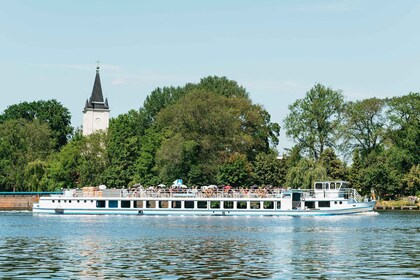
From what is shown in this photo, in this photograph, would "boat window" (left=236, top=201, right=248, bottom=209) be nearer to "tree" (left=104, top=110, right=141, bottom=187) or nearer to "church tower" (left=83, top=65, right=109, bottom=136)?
"tree" (left=104, top=110, right=141, bottom=187)

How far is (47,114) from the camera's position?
176 metres

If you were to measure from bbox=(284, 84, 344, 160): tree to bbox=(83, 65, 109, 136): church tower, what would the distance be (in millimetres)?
55013

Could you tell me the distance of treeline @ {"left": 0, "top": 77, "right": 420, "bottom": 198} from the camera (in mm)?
120062

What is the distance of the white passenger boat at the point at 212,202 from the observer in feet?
333

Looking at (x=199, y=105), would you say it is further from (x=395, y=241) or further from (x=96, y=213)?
(x=395, y=241)

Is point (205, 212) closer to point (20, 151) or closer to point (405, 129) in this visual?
point (405, 129)

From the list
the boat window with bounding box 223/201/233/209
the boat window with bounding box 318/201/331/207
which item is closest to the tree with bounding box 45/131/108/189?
the boat window with bounding box 223/201/233/209

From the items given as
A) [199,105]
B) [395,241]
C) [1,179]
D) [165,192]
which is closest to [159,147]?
[199,105]

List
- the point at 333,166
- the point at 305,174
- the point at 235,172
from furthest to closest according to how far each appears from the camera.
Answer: the point at 333,166 < the point at 235,172 < the point at 305,174

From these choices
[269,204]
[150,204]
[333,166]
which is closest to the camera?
[269,204]

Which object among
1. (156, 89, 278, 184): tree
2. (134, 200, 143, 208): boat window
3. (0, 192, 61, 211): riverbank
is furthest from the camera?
(0, 192, 61, 211): riverbank

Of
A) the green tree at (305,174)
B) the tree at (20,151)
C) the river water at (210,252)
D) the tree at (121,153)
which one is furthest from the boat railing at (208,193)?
the tree at (20,151)

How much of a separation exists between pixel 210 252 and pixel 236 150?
79.3 metres

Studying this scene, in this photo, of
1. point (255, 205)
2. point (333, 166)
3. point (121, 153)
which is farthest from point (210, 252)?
point (121, 153)
